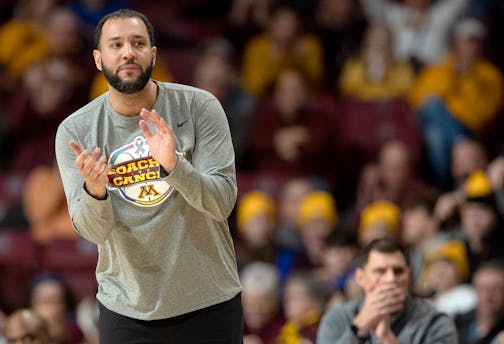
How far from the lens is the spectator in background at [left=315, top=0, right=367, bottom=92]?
9508 millimetres

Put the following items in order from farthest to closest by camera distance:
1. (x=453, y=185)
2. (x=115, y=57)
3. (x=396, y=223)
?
(x=453, y=185) → (x=396, y=223) → (x=115, y=57)

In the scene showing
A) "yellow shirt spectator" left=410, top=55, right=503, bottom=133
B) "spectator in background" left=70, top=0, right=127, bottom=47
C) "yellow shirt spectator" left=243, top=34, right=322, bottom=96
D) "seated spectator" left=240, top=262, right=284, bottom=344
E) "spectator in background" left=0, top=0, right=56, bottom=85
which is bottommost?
"seated spectator" left=240, top=262, right=284, bottom=344

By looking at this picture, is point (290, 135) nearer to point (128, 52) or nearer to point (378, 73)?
point (378, 73)

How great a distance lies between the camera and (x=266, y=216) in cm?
761

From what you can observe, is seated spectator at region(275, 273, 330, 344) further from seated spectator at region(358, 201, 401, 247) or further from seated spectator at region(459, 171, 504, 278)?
seated spectator at region(459, 171, 504, 278)

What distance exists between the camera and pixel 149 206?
3490mm

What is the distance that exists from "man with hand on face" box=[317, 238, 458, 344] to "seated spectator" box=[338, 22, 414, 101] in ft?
13.8

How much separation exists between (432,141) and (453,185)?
37 cm

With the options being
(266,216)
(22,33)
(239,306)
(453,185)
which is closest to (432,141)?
(453,185)

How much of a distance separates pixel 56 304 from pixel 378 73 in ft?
11.5

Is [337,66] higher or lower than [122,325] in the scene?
higher

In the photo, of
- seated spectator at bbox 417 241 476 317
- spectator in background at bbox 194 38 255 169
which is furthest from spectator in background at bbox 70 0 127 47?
seated spectator at bbox 417 241 476 317

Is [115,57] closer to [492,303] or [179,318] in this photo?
[179,318]

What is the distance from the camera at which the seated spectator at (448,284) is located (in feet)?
20.9
